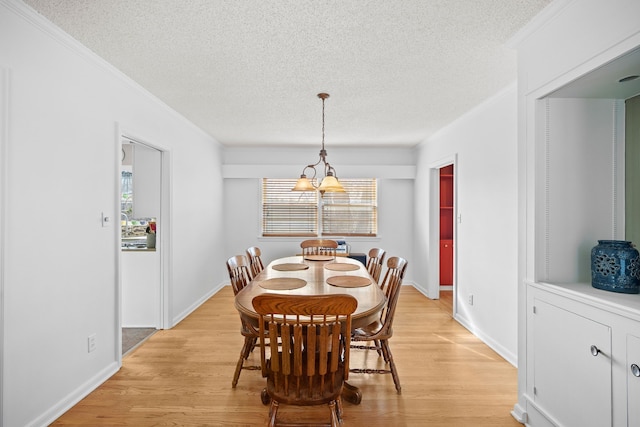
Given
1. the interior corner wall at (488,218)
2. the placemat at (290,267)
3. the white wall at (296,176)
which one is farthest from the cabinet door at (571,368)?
the white wall at (296,176)

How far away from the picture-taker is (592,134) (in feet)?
6.48

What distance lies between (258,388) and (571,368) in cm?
204

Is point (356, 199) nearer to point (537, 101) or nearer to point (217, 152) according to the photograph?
point (217, 152)

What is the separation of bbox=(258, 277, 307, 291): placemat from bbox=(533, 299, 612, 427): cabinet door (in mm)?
1600

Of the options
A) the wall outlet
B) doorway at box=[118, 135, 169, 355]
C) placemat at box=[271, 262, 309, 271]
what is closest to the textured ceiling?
doorway at box=[118, 135, 169, 355]

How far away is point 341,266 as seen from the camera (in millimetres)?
3291

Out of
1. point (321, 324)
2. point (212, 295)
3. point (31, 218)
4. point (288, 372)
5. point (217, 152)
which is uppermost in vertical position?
point (217, 152)

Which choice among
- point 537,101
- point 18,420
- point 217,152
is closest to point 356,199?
point 217,152

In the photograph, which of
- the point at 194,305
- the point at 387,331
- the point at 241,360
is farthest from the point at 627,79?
the point at 194,305

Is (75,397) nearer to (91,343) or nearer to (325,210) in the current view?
(91,343)

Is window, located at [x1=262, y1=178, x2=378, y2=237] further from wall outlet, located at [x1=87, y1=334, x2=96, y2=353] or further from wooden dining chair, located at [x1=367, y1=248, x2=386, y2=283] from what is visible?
wall outlet, located at [x1=87, y1=334, x2=96, y2=353]

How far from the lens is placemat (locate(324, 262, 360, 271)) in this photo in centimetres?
316

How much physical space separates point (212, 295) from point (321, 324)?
13.2 feet

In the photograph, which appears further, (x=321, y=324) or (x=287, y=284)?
(x=287, y=284)
